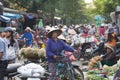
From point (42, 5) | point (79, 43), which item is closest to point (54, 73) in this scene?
point (79, 43)

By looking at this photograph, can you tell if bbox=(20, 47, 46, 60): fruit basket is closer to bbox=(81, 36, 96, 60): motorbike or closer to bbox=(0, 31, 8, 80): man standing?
bbox=(0, 31, 8, 80): man standing

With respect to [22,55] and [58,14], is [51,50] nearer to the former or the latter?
[22,55]

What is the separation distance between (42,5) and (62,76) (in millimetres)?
41567

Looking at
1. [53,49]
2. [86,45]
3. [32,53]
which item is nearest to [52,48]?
[53,49]

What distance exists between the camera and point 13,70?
9562 mm

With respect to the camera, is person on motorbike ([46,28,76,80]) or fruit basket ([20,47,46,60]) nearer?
person on motorbike ([46,28,76,80])

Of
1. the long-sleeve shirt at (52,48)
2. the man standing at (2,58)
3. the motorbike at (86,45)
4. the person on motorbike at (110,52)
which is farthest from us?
the motorbike at (86,45)

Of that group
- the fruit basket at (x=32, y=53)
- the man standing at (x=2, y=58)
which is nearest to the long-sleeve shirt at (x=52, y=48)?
the fruit basket at (x=32, y=53)

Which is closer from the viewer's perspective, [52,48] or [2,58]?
[2,58]

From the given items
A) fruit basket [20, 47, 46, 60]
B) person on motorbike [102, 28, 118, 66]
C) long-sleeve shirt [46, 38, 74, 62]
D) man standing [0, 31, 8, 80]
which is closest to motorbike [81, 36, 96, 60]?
person on motorbike [102, 28, 118, 66]

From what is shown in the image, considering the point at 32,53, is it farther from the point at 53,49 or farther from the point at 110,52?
the point at 110,52

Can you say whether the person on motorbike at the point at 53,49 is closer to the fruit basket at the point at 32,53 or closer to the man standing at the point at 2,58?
the fruit basket at the point at 32,53

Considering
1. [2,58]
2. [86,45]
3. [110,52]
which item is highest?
[86,45]

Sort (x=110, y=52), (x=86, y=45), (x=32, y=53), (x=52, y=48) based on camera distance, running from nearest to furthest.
Answer: (x=52, y=48)
(x=32, y=53)
(x=110, y=52)
(x=86, y=45)
